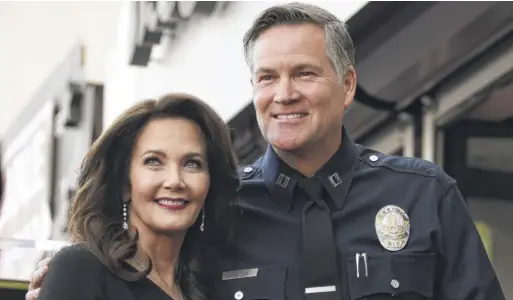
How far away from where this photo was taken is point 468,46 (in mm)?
5160

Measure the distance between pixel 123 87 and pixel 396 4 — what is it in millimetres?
5146

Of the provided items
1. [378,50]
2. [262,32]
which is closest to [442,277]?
[262,32]

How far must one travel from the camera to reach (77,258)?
2670 millimetres

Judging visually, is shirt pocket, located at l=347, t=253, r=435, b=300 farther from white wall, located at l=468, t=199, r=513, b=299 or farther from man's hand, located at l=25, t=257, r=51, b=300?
white wall, located at l=468, t=199, r=513, b=299

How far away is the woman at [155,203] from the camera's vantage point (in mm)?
2756

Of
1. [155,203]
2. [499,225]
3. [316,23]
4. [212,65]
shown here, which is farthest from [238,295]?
[212,65]

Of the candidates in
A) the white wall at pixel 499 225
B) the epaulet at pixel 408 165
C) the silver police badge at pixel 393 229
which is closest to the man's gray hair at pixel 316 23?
the epaulet at pixel 408 165

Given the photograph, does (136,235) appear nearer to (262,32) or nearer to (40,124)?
(262,32)

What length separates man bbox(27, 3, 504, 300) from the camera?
287cm

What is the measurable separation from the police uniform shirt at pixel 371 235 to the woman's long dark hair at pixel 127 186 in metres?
0.07

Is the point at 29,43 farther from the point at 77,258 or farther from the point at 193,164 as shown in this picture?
the point at 77,258

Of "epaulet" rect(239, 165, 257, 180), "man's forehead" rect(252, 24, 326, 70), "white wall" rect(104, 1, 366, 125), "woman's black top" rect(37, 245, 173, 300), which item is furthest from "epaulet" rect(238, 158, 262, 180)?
"white wall" rect(104, 1, 366, 125)

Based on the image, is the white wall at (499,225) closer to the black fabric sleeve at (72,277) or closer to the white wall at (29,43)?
the black fabric sleeve at (72,277)

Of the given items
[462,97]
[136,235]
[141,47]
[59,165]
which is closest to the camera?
[136,235]
